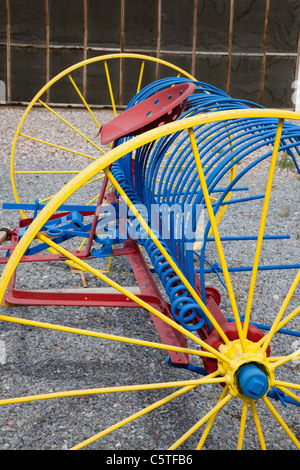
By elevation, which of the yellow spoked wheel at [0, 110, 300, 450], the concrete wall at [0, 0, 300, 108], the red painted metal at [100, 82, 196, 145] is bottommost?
the yellow spoked wheel at [0, 110, 300, 450]

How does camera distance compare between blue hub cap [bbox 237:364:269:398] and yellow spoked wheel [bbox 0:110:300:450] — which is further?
blue hub cap [bbox 237:364:269:398]

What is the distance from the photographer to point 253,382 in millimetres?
1729

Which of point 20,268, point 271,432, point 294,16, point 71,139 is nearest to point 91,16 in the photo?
point 71,139

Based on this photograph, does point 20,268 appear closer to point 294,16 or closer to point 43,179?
point 43,179

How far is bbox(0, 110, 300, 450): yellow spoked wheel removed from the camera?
1630 millimetres

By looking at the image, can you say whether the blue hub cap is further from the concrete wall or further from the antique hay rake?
the concrete wall

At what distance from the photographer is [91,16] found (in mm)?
8625

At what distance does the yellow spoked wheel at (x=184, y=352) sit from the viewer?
163cm

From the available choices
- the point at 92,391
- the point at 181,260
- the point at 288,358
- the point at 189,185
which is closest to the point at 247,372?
the point at 288,358

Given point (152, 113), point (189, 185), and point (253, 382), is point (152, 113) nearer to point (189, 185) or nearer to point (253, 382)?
point (189, 185)

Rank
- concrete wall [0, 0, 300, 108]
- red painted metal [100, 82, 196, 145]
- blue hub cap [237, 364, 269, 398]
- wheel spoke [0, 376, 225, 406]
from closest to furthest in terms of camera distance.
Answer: wheel spoke [0, 376, 225, 406], blue hub cap [237, 364, 269, 398], red painted metal [100, 82, 196, 145], concrete wall [0, 0, 300, 108]

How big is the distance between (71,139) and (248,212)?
11.3ft

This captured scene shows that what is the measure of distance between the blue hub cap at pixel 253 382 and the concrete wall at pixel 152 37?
7.73 metres

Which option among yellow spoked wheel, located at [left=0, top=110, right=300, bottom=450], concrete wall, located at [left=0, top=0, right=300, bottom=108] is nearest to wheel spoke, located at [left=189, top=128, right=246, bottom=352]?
yellow spoked wheel, located at [left=0, top=110, right=300, bottom=450]
